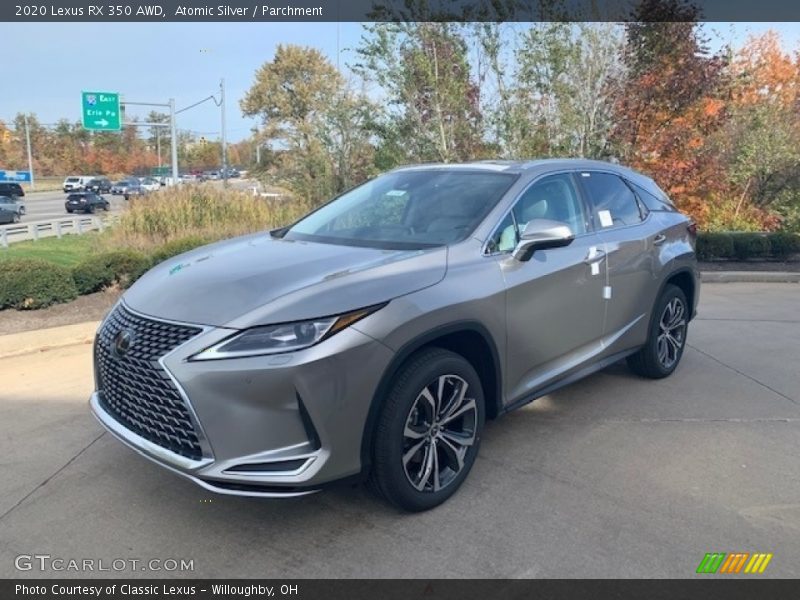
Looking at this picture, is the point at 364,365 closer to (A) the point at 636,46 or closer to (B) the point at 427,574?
(B) the point at 427,574

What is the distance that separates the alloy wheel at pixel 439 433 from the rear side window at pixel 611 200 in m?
1.81

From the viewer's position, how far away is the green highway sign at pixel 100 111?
3772 centimetres

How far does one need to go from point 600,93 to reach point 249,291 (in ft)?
41.2

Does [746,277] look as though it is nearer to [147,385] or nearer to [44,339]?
[44,339]

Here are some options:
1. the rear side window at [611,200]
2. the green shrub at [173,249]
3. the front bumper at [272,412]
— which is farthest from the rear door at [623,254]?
the green shrub at [173,249]

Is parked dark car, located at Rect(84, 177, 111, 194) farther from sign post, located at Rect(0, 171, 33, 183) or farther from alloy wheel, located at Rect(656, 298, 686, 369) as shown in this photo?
alloy wheel, located at Rect(656, 298, 686, 369)

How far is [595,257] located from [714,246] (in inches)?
327

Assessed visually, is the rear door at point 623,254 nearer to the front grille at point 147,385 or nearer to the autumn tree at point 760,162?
the front grille at point 147,385

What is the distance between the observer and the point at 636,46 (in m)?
13.2

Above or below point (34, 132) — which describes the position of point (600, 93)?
below

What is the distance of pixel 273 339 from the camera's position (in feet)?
8.70

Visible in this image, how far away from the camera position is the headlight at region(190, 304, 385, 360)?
8.60 feet

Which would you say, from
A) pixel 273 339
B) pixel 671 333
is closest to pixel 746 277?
pixel 671 333
